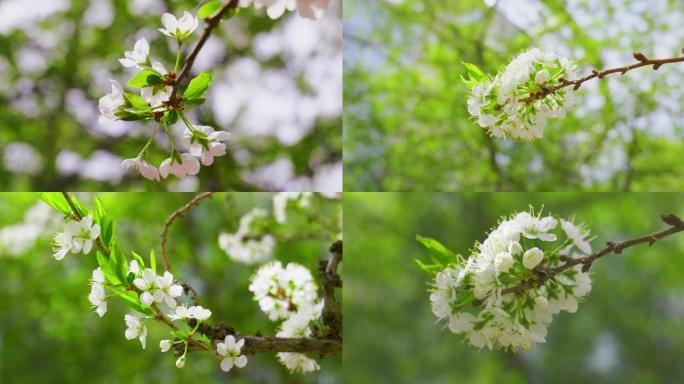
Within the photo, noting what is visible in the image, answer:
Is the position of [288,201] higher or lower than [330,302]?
lower

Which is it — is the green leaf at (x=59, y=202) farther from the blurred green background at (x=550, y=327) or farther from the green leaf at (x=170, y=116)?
the blurred green background at (x=550, y=327)

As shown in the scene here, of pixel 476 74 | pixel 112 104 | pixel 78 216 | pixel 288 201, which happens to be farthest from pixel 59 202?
pixel 288 201

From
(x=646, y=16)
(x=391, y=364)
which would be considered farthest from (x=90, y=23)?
(x=391, y=364)

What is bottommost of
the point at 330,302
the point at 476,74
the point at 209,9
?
the point at 330,302

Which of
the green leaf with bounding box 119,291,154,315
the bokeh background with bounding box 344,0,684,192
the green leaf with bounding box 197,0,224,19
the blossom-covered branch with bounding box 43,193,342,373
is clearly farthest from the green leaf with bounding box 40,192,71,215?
the bokeh background with bounding box 344,0,684,192

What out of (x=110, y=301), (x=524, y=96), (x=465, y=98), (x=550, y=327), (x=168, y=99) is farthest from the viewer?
(x=550, y=327)

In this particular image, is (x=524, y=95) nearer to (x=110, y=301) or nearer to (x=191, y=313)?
(x=191, y=313)

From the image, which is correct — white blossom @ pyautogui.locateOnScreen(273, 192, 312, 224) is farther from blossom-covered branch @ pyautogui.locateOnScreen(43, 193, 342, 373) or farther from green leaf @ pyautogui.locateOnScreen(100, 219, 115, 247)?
green leaf @ pyautogui.locateOnScreen(100, 219, 115, 247)
